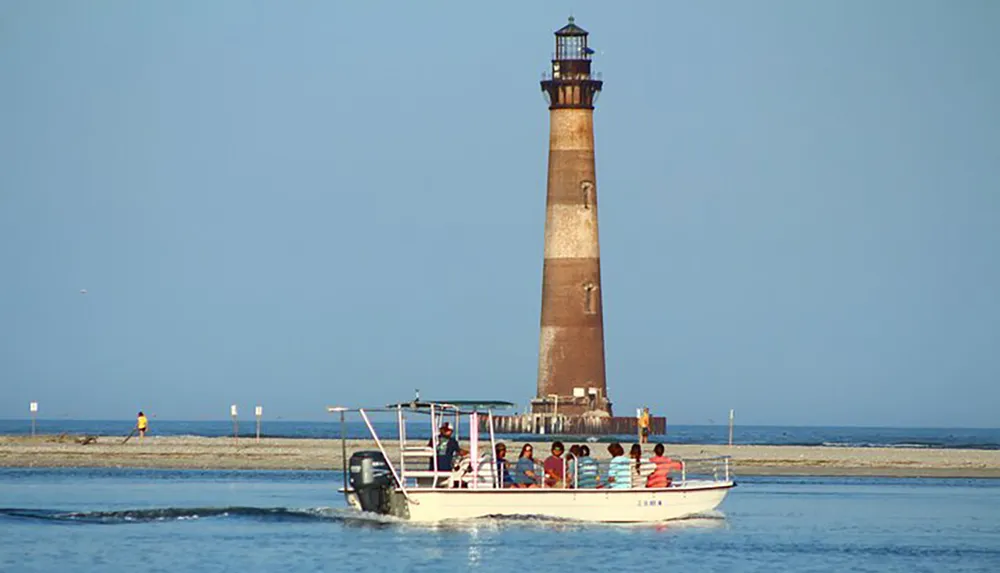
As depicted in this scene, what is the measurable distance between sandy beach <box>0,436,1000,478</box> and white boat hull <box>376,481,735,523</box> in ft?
66.8

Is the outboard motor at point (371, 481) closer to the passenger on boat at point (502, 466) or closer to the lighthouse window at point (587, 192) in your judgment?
the passenger on boat at point (502, 466)

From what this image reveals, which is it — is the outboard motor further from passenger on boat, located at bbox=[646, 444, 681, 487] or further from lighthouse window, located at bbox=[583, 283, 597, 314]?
lighthouse window, located at bbox=[583, 283, 597, 314]

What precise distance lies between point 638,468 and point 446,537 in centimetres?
424

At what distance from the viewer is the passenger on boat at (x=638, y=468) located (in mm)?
39812

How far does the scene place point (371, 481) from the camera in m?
39.7

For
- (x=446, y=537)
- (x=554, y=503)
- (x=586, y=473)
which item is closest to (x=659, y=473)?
(x=586, y=473)

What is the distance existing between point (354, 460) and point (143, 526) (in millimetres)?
4113

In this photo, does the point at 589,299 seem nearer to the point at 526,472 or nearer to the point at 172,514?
the point at 172,514

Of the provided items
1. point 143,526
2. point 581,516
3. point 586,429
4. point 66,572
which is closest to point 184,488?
point 143,526

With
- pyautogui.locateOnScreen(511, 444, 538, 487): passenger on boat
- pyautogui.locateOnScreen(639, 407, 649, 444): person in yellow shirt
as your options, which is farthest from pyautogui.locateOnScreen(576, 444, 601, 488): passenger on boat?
pyautogui.locateOnScreen(639, 407, 649, 444): person in yellow shirt

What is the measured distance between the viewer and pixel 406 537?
38125mm

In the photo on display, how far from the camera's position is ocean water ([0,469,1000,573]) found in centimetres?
3481

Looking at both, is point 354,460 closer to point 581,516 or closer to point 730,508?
point 581,516

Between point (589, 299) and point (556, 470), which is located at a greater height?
point (589, 299)
